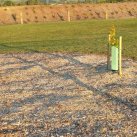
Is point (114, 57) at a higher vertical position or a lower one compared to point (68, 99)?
higher

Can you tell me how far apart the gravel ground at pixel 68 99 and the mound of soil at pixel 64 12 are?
45.9 m

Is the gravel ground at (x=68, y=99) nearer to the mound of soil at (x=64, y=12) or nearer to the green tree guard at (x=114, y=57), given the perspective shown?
the green tree guard at (x=114, y=57)

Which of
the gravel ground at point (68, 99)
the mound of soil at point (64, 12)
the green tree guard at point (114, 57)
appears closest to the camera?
the gravel ground at point (68, 99)

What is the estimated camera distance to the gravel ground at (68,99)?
29.1 ft

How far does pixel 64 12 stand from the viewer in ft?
213

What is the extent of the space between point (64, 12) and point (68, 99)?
5434 centimetres

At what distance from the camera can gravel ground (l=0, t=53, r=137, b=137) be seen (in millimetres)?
8859

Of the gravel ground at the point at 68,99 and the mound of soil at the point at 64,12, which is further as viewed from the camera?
the mound of soil at the point at 64,12

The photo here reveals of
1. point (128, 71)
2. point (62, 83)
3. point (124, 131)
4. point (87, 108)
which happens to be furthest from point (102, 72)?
point (124, 131)

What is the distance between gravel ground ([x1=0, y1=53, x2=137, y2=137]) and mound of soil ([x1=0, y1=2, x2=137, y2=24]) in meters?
45.9

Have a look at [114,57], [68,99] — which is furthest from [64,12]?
[68,99]

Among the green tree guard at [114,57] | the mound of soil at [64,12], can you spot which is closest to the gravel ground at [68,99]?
the green tree guard at [114,57]

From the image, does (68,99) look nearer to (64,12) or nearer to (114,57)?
(114,57)

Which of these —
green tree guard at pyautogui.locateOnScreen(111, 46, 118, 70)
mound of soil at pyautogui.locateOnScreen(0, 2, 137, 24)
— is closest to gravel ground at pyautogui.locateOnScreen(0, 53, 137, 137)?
green tree guard at pyautogui.locateOnScreen(111, 46, 118, 70)
